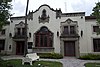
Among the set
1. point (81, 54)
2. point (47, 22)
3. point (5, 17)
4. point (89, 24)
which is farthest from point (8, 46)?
point (89, 24)

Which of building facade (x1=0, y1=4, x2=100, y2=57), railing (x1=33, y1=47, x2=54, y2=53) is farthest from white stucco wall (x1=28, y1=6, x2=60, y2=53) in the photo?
railing (x1=33, y1=47, x2=54, y2=53)

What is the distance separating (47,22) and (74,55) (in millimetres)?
6269

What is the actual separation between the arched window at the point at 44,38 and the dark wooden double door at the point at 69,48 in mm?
2190

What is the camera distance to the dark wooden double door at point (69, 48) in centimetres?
2054

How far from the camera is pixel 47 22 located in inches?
851

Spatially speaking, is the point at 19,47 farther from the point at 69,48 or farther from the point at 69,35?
the point at 69,35

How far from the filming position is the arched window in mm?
21141

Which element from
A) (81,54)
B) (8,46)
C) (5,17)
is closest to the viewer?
(5,17)

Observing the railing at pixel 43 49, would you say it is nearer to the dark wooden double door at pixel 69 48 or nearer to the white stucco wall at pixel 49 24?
the white stucco wall at pixel 49 24

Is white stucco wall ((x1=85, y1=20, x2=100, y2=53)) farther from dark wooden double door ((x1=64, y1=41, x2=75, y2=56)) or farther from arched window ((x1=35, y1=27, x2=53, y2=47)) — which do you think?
arched window ((x1=35, y1=27, x2=53, y2=47))

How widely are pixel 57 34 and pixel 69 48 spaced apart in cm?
266

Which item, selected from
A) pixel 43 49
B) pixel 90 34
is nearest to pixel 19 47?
pixel 43 49

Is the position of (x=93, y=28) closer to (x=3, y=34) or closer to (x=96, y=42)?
(x=96, y=42)

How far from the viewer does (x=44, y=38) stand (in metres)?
21.5
